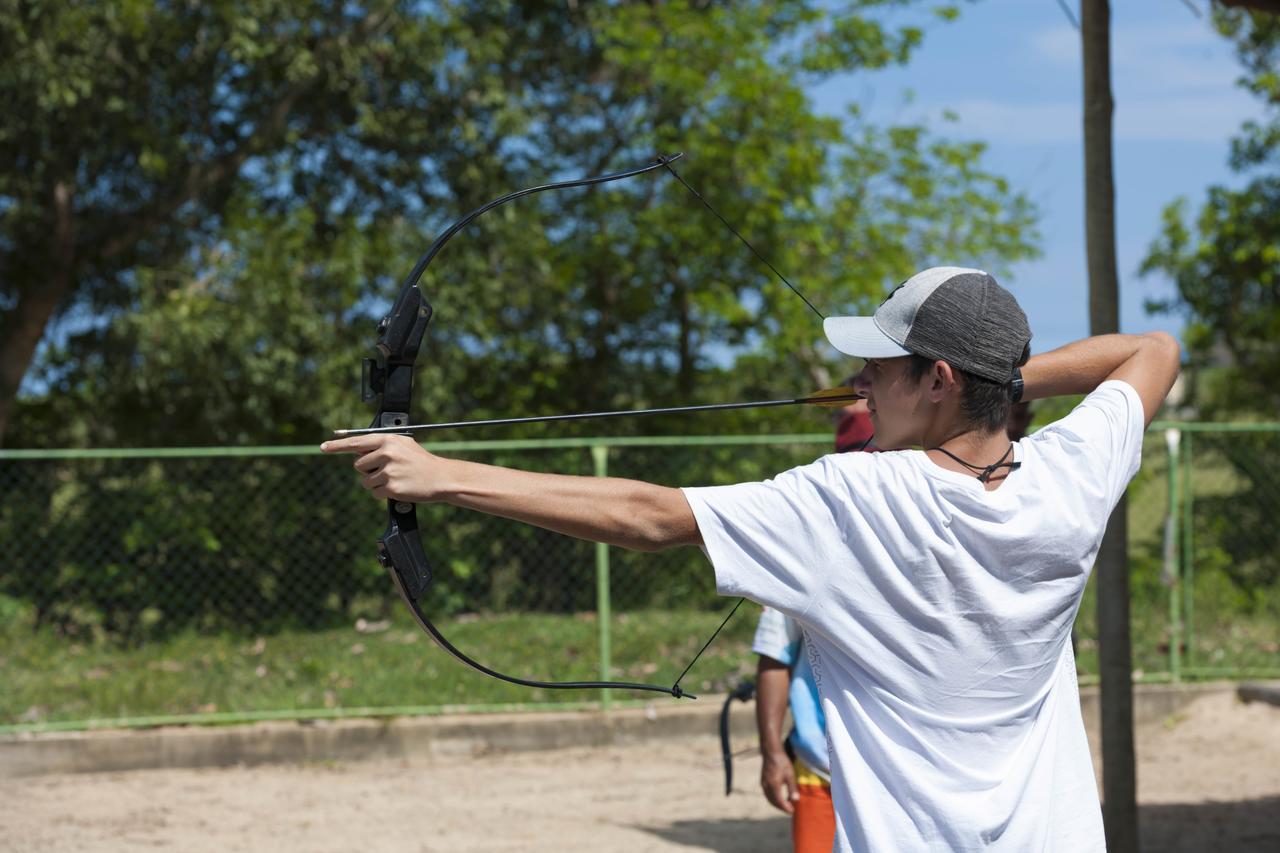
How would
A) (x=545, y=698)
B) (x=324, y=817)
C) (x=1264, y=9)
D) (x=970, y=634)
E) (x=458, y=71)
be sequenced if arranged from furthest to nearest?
(x=458, y=71) → (x=545, y=698) → (x=324, y=817) → (x=1264, y=9) → (x=970, y=634)

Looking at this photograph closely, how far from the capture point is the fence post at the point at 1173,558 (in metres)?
9.53

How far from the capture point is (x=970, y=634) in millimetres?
1942

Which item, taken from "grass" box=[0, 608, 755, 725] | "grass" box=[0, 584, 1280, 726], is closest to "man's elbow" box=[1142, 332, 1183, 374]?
"grass" box=[0, 584, 1280, 726]

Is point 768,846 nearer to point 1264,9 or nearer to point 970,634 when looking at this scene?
point 1264,9

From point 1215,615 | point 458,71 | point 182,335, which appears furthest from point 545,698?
point 458,71

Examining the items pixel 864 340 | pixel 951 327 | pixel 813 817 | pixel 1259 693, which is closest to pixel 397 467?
pixel 864 340

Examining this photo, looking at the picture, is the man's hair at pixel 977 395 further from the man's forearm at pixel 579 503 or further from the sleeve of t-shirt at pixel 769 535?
the man's forearm at pixel 579 503

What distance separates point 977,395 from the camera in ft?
6.63

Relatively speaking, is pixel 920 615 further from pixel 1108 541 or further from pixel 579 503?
pixel 1108 541

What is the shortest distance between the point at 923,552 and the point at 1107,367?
716 mm

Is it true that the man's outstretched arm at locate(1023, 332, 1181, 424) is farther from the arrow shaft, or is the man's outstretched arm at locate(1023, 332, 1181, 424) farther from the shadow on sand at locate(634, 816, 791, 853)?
the shadow on sand at locate(634, 816, 791, 853)

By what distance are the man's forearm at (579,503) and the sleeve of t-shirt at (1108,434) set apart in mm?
636

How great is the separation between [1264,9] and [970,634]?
166 inches

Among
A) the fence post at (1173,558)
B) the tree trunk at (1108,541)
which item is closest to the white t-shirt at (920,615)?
the tree trunk at (1108,541)
